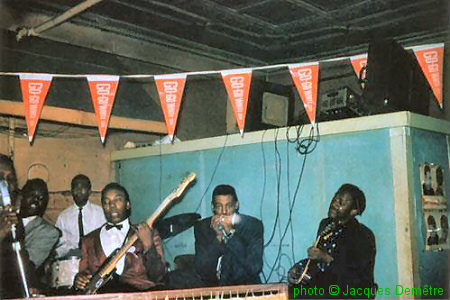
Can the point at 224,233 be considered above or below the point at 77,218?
below

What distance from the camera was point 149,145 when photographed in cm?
759

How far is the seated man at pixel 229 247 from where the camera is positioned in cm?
581

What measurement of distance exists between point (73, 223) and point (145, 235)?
68.6 inches

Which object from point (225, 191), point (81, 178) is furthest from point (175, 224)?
point (81, 178)

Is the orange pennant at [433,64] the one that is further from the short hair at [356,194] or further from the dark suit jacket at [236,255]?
the dark suit jacket at [236,255]

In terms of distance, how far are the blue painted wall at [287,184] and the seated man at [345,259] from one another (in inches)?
3.6

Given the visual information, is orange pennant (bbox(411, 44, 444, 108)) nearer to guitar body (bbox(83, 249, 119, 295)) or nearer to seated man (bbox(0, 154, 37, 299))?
guitar body (bbox(83, 249, 119, 295))

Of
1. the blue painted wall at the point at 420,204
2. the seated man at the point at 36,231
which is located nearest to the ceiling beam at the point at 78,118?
the seated man at the point at 36,231

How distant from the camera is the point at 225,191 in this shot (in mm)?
6312

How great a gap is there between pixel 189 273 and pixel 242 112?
2077 millimetres

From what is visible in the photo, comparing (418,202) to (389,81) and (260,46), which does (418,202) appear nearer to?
(389,81)

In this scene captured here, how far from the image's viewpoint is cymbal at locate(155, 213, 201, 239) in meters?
6.78

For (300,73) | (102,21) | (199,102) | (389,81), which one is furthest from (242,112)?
(199,102)

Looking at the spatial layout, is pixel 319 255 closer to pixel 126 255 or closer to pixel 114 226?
pixel 126 255
